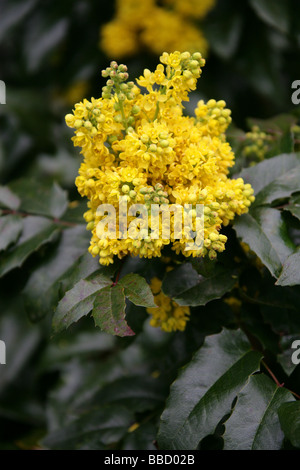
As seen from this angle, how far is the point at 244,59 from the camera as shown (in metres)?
2.40

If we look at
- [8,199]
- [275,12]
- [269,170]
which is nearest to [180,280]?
[269,170]

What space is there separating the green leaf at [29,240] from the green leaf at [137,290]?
0.35m

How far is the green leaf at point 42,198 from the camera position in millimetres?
1579

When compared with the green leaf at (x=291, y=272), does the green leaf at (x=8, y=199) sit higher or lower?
higher

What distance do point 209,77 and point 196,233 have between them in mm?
1644

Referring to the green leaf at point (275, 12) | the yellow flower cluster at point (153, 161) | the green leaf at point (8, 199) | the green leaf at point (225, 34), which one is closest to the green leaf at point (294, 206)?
the yellow flower cluster at point (153, 161)

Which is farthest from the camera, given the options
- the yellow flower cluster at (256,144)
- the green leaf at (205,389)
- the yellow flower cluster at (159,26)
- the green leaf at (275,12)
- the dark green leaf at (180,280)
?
the yellow flower cluster at (159,26)

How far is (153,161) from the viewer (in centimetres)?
111

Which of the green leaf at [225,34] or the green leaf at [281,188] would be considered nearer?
the green leaf at [281,188]

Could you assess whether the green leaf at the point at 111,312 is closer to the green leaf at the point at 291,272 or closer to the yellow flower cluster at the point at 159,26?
the green leaf at the point at 291,272

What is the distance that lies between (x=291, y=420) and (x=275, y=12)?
1.70 metres

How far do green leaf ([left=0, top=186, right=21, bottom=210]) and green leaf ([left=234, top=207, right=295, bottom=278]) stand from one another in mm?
710

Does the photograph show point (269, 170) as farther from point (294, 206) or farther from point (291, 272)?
point (291, 272)
